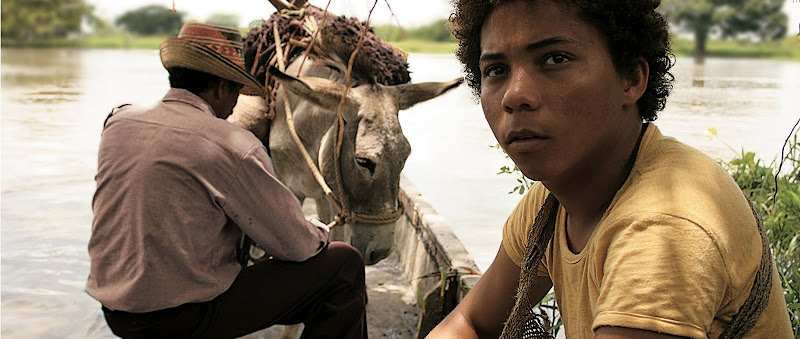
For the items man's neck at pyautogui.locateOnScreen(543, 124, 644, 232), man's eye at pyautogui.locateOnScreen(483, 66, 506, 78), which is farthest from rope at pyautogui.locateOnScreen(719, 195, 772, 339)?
man's eye at pyautogui.locateOnScreen(483, 66, 506, 78)

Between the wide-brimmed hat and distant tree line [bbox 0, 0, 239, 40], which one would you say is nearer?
the wide-brimmed hat

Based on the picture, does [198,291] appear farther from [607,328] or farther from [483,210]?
[483,210]

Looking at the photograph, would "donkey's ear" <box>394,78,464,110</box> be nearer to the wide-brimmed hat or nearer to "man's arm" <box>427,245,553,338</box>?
the wide-brimmed hat

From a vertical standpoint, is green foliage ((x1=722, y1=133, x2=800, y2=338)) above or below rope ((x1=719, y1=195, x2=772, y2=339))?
below

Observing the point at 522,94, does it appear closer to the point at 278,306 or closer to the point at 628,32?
the point at 628,32

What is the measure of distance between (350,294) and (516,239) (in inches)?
56.9

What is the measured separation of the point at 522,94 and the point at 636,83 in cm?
27

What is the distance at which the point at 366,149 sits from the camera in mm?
3133

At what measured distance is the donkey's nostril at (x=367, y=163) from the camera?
10.4 ft

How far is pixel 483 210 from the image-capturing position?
655 cm

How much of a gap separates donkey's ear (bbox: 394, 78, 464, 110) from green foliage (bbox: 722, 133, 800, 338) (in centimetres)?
168

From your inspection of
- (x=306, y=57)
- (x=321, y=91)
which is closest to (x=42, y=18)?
(x=306, y=57)

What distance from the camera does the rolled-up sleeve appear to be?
2.49 metres

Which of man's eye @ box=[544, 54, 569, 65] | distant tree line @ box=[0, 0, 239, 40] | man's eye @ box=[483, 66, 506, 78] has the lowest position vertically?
distant tree line @ box=[0, 0, 239, 40]
